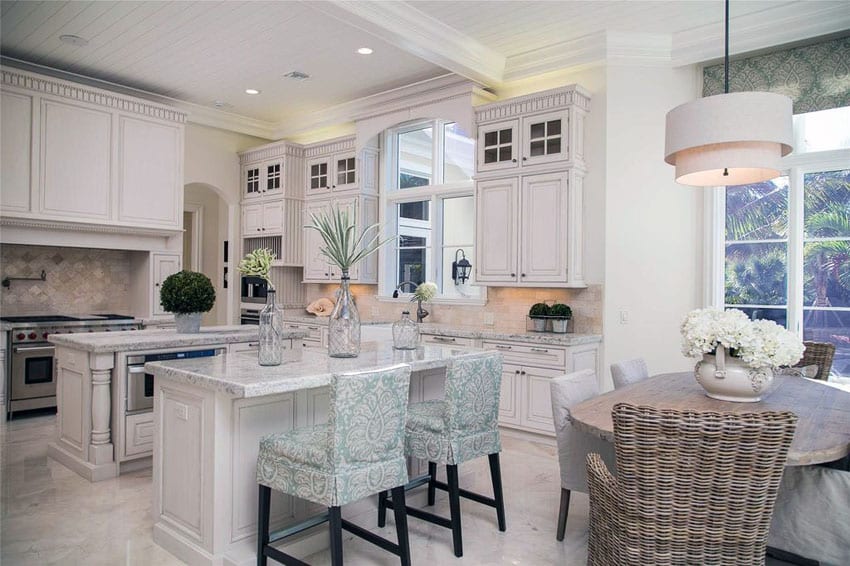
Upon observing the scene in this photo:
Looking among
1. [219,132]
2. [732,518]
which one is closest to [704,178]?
[732,518]

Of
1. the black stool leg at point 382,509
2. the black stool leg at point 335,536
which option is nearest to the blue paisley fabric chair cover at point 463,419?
the black stool leg at point 382,509

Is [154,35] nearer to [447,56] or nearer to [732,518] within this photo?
[447,56]

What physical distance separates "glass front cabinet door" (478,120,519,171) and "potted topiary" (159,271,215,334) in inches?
103

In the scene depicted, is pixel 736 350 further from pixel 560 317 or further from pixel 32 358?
pixel 32 358

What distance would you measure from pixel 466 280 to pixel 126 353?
3177 mm

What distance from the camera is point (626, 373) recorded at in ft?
10.8

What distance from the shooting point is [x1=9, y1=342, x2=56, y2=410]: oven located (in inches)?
201

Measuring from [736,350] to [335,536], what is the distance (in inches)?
72.7

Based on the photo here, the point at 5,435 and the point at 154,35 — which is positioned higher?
the point at 154,35

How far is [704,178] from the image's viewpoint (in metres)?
2.92

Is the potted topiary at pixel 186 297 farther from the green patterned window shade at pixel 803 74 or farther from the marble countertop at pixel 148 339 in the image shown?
the green patterned window shade at pixel 803 74

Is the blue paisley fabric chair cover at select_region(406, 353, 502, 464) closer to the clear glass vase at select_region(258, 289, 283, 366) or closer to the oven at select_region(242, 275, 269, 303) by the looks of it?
the clear glass vase at select_region(258, 289, 283, 366)

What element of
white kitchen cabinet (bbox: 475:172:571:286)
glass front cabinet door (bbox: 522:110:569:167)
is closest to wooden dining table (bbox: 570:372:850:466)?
white kitchen cabinet (bbox: 475:172:571:286)

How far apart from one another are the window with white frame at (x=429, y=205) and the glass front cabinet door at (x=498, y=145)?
285mm
